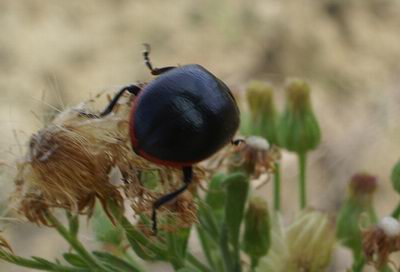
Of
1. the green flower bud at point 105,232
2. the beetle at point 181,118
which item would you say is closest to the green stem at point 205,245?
the green flower bud at point 105,232

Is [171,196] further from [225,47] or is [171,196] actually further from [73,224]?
[225,47]

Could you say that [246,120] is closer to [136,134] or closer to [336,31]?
[136,134]

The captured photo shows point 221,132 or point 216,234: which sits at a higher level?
point 221,132

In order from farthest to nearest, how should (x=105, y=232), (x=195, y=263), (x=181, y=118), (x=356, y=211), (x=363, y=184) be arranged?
(x=363, y=184) → (x=356, y=211) → (x=105, y=232) → (x=195, y=263) → (x=181, y=118)

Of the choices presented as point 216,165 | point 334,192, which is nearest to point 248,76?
point 334,192

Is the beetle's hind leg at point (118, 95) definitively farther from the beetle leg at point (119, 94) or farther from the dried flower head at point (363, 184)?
the dried flower head at point (363, 184)

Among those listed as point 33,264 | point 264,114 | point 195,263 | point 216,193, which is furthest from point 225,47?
point 33,264
